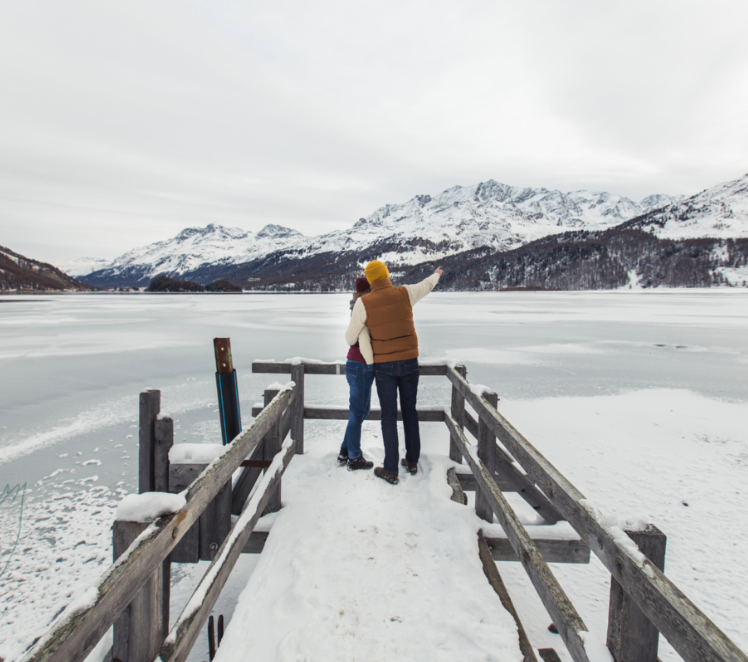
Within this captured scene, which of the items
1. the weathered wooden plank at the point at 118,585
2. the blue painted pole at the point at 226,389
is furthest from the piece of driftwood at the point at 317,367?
the weathered wooden plank at the point at 118,585

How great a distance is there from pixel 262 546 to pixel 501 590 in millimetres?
1764

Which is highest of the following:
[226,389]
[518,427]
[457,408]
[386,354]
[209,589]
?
[386,354]

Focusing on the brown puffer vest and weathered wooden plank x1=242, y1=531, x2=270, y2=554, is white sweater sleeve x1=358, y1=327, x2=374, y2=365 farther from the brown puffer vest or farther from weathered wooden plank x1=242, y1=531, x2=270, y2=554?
weathered wooden plank x1=242, y1=531, x2=270, y2=554

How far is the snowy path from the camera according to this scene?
225 centimetres

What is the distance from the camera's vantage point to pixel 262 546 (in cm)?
321

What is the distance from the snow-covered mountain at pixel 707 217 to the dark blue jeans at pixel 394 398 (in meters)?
169

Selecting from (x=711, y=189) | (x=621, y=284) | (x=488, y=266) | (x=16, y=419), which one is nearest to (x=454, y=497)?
(x=16, y=419)

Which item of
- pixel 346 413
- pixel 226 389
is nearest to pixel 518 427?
pixel 346 413

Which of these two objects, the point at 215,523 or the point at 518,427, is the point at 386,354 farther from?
the point at 518,427

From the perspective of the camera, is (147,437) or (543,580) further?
(147,437)

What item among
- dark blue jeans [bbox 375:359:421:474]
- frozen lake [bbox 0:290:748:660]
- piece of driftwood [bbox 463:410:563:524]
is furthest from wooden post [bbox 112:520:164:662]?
piece of driftwood [bbox 463:410:563:524]

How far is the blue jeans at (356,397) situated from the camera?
3.91m

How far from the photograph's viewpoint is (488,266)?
148m

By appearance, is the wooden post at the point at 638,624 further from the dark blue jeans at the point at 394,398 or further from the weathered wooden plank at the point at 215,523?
the weathered wooden plank at the point at 215,523
